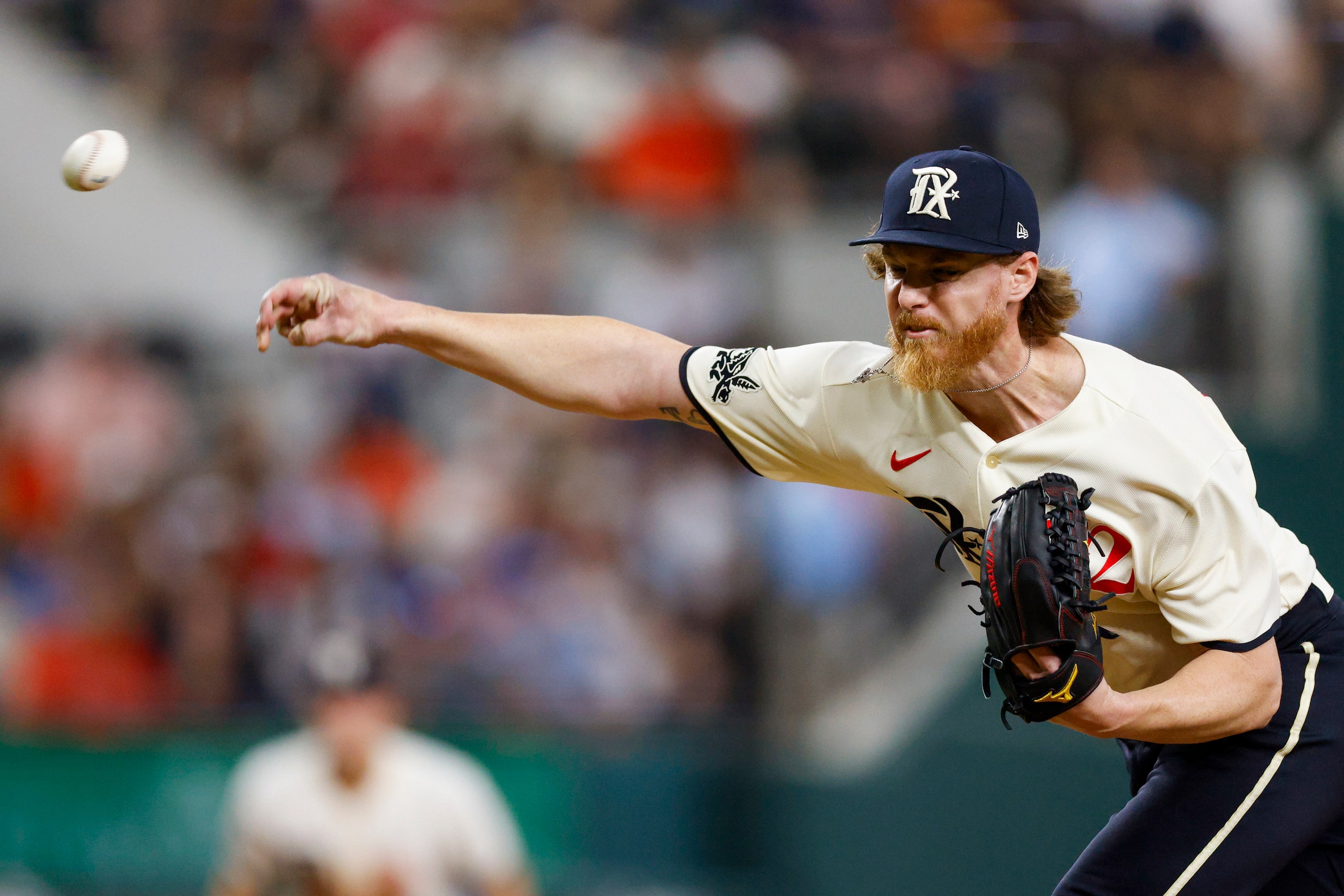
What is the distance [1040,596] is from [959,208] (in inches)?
36.1

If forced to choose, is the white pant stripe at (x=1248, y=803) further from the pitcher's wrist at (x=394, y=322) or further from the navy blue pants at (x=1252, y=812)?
the pitcher's wrist at (x=394, y=322)

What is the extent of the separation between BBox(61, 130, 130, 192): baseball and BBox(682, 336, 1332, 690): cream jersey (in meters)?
1.80

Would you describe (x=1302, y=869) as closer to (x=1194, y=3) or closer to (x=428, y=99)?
(x=1194, y=3)

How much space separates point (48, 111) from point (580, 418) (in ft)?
13.2

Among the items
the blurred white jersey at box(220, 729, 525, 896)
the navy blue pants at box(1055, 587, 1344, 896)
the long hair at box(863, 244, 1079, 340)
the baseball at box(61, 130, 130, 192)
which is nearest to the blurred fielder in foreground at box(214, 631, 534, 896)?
the blurred white jersey at box(220, 729, 525, 896)

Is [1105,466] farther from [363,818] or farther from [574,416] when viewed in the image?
[574,416]

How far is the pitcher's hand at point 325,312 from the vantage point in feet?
12.9

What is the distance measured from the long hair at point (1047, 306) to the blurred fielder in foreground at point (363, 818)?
141 inches

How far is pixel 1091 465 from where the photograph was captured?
3732 mm

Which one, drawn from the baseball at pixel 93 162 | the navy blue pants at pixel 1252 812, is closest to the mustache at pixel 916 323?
the navy blue pants at pixel 1252 812

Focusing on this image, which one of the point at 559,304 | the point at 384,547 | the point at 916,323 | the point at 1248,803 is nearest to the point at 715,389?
the point at 916,323

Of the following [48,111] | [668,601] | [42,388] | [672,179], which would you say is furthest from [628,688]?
[48,111]

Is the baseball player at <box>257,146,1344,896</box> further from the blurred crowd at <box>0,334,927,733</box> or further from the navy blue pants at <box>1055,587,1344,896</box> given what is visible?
the blurred crowd at <box>0,334,927,733</box>

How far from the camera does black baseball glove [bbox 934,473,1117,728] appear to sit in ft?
11.2
